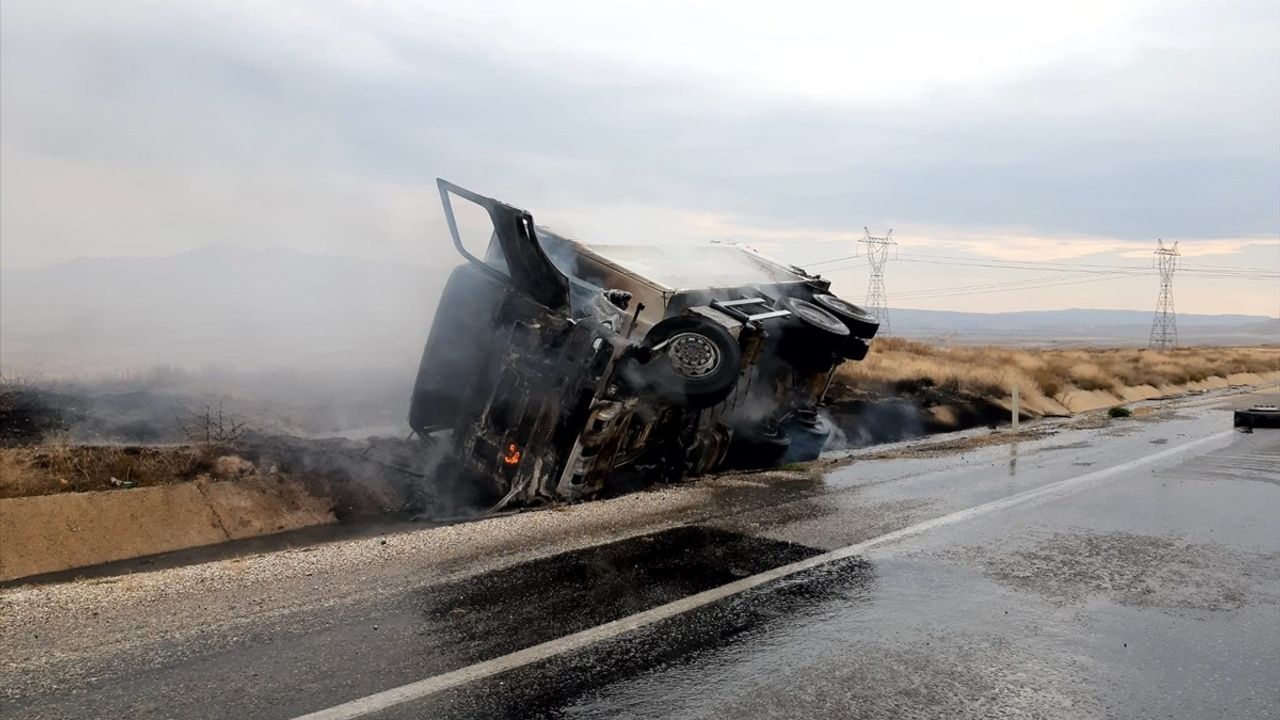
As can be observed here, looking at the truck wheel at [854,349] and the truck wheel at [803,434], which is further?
the truck wheel at [803,434]

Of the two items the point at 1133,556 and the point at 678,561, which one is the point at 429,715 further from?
the point at 1133,556

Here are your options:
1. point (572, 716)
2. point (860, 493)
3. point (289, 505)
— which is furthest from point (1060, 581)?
point (289, 505)

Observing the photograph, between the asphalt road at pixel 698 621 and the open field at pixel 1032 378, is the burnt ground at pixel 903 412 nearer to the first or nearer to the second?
the open field at pixel 1032 378

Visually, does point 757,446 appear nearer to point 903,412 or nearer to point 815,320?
point 815,320

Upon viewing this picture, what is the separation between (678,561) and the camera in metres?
6.09

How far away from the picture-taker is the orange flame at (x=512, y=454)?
8.19m

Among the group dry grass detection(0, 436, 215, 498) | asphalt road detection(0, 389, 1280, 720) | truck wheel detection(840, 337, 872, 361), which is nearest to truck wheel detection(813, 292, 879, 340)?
truck wheel detection(840, 337, 872, 361)

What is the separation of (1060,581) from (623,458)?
3.94 meters

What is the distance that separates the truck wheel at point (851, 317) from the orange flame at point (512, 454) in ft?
14.0

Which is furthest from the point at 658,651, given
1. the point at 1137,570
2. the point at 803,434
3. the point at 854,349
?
the point at 803,434

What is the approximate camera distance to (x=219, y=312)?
156 ft

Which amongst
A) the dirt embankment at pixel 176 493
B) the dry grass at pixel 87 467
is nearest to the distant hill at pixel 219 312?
the dirt embankment at pixel 176 493

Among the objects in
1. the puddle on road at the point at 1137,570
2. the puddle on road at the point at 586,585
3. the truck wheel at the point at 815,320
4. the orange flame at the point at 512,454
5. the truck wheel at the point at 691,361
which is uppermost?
the truck wheel at the point at 815,320

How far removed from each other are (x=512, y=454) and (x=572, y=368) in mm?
938
